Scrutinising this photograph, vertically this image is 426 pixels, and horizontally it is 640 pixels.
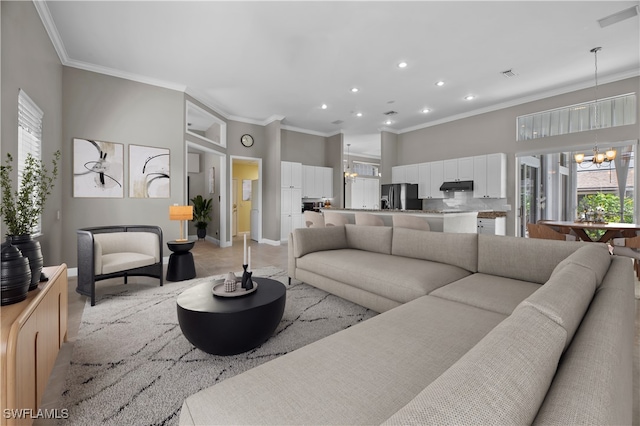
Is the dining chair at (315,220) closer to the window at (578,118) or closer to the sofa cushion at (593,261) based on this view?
the sofa cushion at (593,261)

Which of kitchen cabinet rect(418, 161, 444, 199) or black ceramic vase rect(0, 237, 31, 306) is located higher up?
kitchen cabinet rect(418, 161, 444, 199)

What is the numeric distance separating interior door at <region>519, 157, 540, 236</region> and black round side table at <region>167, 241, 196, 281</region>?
6.29 m

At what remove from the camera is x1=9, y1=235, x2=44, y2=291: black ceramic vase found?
158cm

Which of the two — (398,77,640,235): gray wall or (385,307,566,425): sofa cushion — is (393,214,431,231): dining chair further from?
(385,307,566,425): sofa cushion

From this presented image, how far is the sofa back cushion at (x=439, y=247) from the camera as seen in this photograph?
102 inches

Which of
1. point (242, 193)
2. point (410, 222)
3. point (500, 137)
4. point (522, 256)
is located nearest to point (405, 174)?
point (500, 137)

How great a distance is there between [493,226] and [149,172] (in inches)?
255

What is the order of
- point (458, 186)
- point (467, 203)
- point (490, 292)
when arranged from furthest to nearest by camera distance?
point (467, 203)
point (458, 186)
point (490, 292)

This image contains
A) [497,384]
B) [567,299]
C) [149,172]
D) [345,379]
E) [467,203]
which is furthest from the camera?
[467,203]

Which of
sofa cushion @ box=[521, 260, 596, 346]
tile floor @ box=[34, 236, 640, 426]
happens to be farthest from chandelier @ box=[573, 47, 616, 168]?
sofa cushion @ box=[521, 260, 596, 346]

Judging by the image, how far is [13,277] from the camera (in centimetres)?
135

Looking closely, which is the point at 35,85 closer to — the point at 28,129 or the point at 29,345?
the point at 28,129

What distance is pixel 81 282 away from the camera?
3010 mm

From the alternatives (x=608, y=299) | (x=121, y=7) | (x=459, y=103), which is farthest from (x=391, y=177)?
(x=608, y=299)
